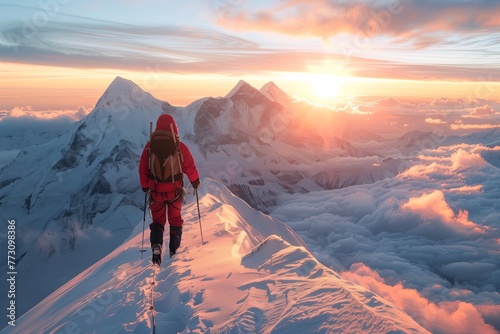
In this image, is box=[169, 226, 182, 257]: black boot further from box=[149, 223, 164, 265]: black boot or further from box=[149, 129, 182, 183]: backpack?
box=[149, 129, 182, 183]: backpack

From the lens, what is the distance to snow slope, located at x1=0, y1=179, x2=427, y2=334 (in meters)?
6.71

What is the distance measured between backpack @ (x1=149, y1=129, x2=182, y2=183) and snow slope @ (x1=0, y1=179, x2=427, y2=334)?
10.1ft

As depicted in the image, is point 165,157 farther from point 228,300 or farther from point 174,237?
point 228,300

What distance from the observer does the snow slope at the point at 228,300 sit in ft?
22.0

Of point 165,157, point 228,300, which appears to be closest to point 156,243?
point 165,157

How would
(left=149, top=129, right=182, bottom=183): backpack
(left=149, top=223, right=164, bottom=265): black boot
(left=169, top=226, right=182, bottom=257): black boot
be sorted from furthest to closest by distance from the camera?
(left=169, top=226, right=182, bottom=257): black boot, (left=149, top=223, right=164, bottom=265): black boot, (left=149, top=129, right=182, bottom=183): backpack

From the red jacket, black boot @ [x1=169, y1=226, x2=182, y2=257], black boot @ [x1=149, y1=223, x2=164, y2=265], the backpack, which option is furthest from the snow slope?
the backpack

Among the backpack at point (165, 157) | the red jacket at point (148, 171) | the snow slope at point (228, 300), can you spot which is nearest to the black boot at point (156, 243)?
the snow slope at point (228, 300)

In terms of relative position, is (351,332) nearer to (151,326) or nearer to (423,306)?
(151,326)

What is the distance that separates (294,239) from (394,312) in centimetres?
4066

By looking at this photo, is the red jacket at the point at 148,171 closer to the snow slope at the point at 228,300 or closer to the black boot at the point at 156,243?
the black boot at the point at 156,243

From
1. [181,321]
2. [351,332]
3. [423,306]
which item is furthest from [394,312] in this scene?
[423,306]

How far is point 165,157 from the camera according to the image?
1007 cm

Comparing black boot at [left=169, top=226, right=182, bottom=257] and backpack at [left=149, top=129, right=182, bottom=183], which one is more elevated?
backpack at [left=149, top=129, right=182, bottom=183]
